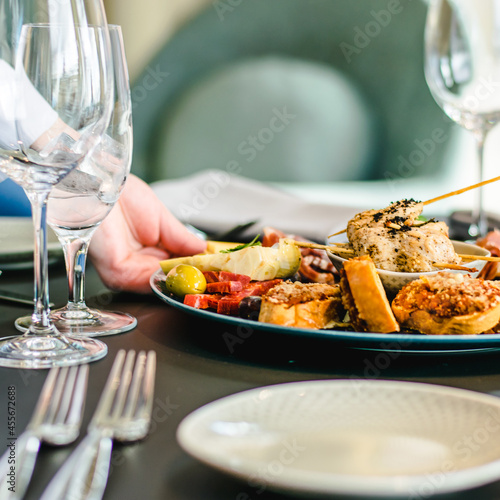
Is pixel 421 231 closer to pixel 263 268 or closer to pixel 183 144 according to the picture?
pixel 263 268

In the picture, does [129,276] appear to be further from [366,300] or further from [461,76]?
[461,76]

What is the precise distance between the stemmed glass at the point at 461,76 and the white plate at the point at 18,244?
810mm

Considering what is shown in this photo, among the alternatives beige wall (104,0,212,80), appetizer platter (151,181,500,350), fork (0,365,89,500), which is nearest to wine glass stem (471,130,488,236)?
appetizer platter (151,181,500,350)

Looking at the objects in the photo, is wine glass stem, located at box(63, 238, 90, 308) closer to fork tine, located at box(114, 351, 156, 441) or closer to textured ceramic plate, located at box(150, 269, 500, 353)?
textured ceramic plate, located at box(150, 269, 500, 353)

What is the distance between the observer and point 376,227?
0.82m

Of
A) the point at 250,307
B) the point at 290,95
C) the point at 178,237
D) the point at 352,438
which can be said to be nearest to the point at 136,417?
the point at 352,438

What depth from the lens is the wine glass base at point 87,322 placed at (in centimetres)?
77

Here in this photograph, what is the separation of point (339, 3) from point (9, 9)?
112 inches

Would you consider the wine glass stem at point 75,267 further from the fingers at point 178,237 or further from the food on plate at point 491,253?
the food on plate at point 491,253

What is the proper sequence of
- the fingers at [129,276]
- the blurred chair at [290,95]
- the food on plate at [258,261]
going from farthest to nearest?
the blurred chair at [290,95] < the fingers at [129,276] < the food on plate at [258,261]

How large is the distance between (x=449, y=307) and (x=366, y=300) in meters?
0.08

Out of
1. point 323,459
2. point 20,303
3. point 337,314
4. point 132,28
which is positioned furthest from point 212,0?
point 323,459

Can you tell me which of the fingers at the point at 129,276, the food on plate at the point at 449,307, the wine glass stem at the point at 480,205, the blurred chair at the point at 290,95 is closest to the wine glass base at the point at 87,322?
the fingers at the point at 129,276

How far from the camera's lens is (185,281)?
81cm
